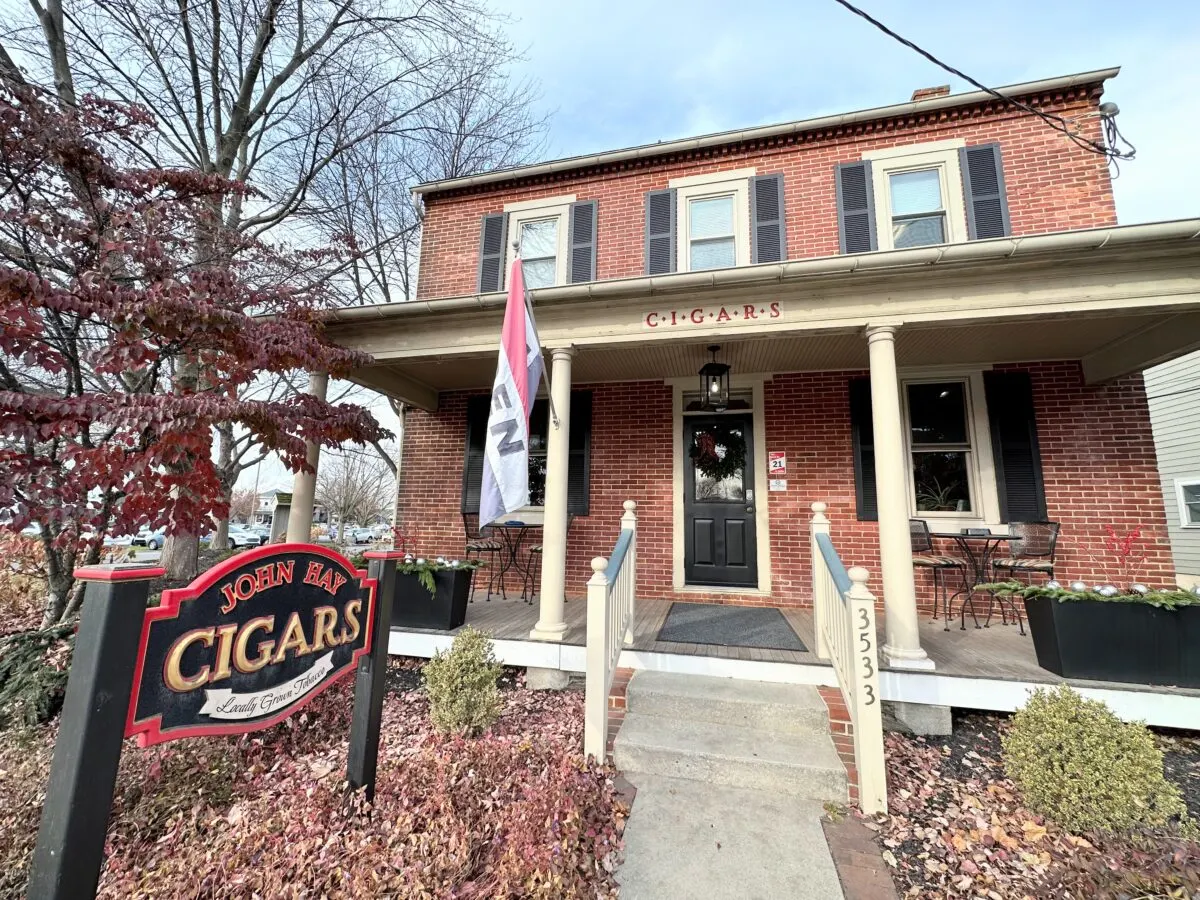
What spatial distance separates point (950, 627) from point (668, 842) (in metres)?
3.74

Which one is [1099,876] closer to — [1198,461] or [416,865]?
[416,865]

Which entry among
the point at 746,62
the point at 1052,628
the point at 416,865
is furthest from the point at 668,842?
the point at 746,62

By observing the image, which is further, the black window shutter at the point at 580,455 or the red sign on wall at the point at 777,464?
the black window shutter at the point at 580,455

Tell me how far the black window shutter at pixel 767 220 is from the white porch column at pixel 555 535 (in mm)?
3203

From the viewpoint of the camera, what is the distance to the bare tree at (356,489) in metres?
27.5

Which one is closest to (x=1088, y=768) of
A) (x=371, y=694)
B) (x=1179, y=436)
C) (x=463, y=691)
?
(x=463, y=691)

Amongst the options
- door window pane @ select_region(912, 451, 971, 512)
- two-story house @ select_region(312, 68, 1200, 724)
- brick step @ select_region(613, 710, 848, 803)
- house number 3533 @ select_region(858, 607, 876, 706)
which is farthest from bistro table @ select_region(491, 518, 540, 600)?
door window pane @ select_region(912, 451, 971, 512)

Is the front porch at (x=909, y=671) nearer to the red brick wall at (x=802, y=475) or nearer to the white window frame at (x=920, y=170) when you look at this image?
the red brick wall at (x=802, y=475)

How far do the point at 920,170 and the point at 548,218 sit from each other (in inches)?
176

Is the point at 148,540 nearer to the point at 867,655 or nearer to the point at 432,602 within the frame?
the point at 432,602

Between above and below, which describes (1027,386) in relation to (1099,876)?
above

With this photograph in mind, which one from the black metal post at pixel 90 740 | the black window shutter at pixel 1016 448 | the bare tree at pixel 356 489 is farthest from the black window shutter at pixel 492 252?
the bare tree at pixel 356 489

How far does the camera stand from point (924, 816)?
8.51ft

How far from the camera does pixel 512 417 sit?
3.51 meters
